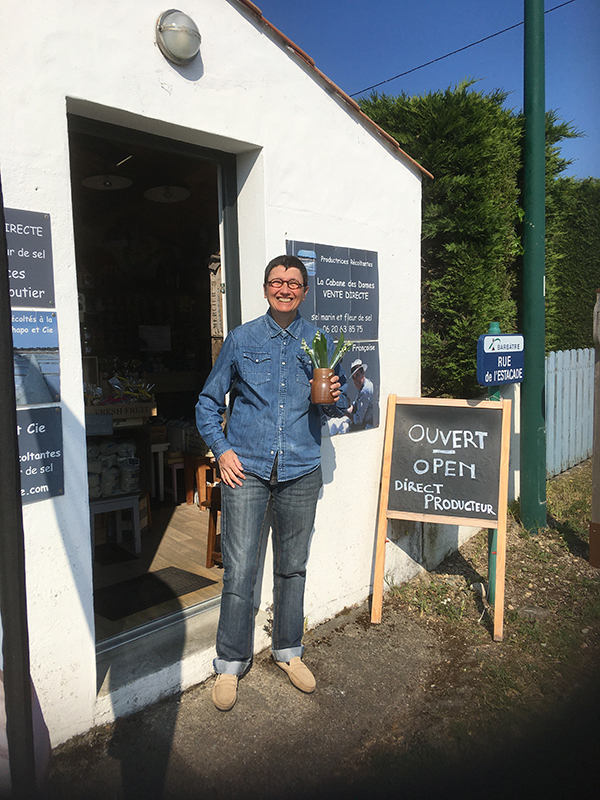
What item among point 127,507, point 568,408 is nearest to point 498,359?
point 127,507

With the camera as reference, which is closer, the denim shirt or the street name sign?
the denim shirt

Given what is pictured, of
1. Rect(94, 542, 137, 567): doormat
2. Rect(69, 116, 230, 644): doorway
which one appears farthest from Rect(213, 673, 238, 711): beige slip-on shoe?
Rect(94, 542, 137, 567): doormat

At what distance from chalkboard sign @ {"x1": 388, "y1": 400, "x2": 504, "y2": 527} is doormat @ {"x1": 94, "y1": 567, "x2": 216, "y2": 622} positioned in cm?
148

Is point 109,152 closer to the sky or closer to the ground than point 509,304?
closer to the sky

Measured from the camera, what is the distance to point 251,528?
2.75m

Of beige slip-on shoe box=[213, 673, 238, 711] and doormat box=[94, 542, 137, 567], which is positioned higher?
doormat box=[94, 542, 137, 567]

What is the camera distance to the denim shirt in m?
2.73

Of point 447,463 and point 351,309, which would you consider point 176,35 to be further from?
point 447,463

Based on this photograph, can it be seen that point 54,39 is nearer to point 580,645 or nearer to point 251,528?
point 251,528

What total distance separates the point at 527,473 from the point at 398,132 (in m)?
3.13

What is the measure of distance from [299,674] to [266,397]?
1434 mm

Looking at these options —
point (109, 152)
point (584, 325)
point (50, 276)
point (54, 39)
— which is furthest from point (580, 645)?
point (584, 325)

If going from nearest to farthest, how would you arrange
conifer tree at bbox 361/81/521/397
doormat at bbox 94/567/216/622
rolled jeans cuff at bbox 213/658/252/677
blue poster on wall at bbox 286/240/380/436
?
rolled jeans cuff at bbox 213/658/252/677, blue poster on wall at bbox 286/240/380/436, doormat at bbox 94/567/216/622, conifer tree at bbox 361/81/521/397

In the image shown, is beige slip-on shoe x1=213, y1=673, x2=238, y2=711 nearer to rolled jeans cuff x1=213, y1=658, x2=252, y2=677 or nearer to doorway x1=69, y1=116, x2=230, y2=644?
rolled jeans cuff x1=213, y1=658, x2=252, y2=677
